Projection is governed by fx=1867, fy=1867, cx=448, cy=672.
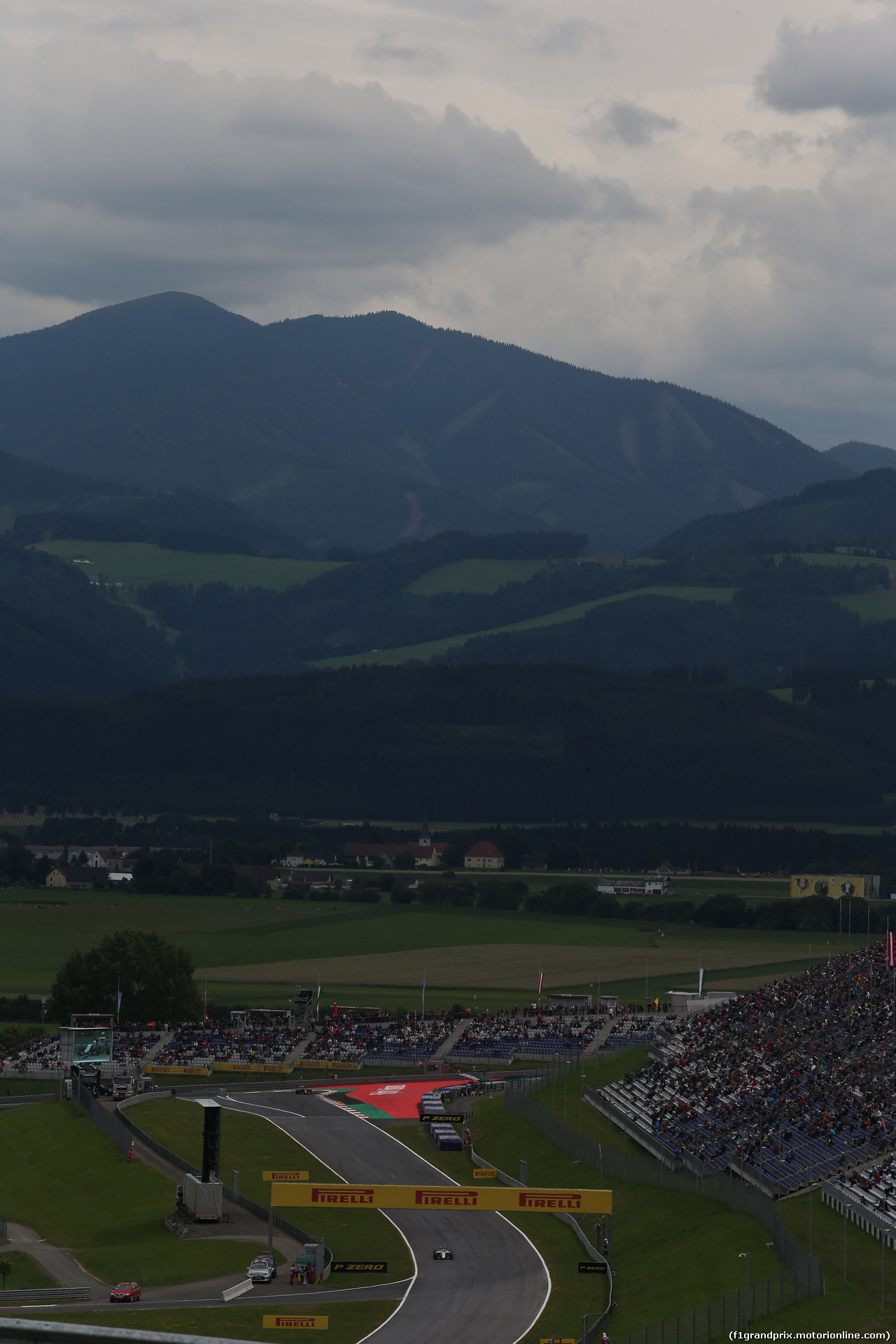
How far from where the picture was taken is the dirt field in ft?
482

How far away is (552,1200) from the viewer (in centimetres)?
6525

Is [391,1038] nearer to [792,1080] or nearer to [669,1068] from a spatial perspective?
[669,1068]

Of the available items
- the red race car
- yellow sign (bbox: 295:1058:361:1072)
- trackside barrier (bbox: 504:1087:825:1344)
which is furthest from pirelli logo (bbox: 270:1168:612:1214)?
yellow sign (bbox: 295:1058:361:1072)

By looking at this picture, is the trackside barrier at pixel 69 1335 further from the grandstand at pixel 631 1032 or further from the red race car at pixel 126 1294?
the grandstand at pixel 631 1032

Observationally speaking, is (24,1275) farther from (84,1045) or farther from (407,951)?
(407,951)

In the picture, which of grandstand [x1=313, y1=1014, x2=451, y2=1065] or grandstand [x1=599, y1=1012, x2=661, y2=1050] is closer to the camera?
grandstand [x1=599, y1=1012, x2=661, y2=1050]

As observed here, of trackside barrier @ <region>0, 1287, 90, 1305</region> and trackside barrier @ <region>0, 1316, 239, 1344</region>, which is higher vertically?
trackside barrier @ <region>0, 1316, 239, 1344</region>

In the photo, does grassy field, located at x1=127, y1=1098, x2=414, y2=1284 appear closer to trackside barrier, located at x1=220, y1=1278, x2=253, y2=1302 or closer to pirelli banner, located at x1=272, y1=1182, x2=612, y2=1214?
pirelli banner, located at x1=272, y1=1182, x2=612, y2=1214

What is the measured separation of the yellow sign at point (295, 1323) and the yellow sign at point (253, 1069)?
56113 millimetres

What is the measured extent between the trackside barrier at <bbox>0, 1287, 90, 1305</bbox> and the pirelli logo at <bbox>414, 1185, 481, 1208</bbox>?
462 inches

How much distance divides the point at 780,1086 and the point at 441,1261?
Answer: 1889cm

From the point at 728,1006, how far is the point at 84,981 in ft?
169

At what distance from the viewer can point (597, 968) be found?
15162cm

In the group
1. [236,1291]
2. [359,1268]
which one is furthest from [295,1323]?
[359,1268]
